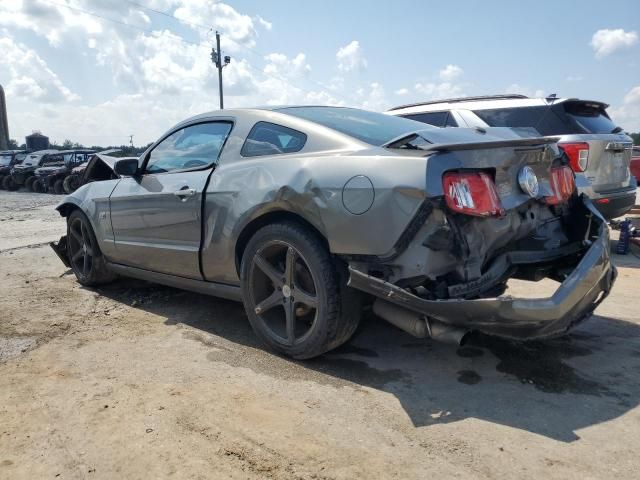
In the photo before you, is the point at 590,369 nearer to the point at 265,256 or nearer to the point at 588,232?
the point at 588,232

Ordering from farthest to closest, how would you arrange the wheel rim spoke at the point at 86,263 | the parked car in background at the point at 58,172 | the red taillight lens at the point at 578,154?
the parked car in background at the point at 58,172, the red taillight lens at the point at 578,154, the wheel rim spoke at the point at 86,263

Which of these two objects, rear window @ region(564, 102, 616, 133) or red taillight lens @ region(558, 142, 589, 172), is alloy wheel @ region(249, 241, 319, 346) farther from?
rear window @ region(564, 102, 616, 133)

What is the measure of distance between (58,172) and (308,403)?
2144cm

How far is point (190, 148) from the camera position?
4.18 m

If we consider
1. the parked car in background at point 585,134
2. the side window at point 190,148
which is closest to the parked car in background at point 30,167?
the side window at point 190,148

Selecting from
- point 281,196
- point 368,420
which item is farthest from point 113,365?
point 368,420

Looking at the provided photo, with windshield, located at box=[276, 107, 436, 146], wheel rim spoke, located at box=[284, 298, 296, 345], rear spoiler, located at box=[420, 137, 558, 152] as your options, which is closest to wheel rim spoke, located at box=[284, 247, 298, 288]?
wheel rim spoke, located at box=[284, 298, 296, 345]

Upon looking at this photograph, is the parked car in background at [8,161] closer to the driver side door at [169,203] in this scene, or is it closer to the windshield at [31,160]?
the windshield at [31,160]

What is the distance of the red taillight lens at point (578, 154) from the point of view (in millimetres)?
5645

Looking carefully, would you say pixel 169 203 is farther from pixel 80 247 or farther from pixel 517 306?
pixel 517 306

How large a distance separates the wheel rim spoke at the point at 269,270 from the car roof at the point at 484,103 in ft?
13.4

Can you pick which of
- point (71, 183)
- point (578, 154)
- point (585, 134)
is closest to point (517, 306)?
point (578, 154)

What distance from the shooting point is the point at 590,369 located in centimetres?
313

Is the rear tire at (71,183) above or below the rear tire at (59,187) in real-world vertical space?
above
